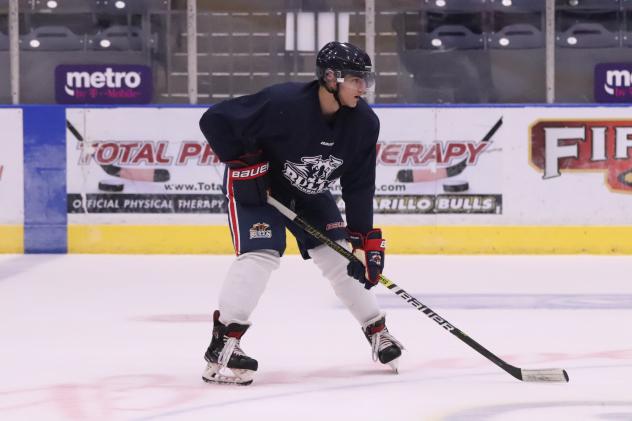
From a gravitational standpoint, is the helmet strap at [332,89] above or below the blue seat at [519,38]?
below

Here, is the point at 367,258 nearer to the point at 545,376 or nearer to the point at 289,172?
the point at 289,172

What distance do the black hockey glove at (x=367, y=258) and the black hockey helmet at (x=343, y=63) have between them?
18.8 inches

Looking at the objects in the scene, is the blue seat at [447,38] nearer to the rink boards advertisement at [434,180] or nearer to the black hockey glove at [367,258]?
the rink boards advertisement at [434,180]

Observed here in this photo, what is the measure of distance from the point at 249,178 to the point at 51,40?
16.3 ft

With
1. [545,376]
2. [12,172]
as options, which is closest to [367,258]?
[545,376]

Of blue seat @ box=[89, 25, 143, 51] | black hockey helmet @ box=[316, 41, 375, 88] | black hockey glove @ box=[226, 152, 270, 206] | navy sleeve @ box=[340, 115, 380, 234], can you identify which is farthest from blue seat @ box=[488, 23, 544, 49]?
black hockey glove @ box=[226, 152, 270, 206]

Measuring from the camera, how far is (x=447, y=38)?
8.29 m

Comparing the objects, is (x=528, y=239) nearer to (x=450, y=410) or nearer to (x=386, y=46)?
(x=386, y=46)

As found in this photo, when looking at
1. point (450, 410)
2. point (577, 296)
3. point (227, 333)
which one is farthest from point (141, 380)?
point (577, 296)

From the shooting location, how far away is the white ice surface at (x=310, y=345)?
3.29 meters

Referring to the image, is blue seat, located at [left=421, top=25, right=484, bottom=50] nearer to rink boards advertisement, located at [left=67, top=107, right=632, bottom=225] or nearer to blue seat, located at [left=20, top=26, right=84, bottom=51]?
rink boards advertisement, located at [left=67, top=107, right=632, bottom=225]

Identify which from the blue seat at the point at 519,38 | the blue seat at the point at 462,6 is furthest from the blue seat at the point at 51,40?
the blue seat at the point at 519,38

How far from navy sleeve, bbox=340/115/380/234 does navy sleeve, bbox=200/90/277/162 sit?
34 centimetres

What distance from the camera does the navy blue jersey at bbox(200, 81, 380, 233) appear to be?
3.68m
